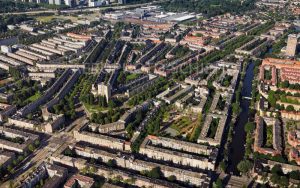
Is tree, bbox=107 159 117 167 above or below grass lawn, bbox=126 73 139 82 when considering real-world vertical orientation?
below

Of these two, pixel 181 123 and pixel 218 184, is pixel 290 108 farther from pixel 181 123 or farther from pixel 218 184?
pixel 218 184

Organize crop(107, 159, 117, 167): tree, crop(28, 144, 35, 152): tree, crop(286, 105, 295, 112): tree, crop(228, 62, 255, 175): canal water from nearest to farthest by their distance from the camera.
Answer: crop(107, 159, 117, 167): tree < crop(228, 62, 255, 175): canal water < crop(28, 144, 35, 152): tree < crop(286, 105, 295, 112): tree

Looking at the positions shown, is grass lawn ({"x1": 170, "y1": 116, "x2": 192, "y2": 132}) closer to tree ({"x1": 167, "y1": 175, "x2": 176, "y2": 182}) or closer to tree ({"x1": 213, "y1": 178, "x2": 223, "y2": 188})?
tree ({"x1": 167, "y1": 175, "x2": 176, "y2": 182})

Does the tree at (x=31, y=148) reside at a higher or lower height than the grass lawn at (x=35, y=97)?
lower

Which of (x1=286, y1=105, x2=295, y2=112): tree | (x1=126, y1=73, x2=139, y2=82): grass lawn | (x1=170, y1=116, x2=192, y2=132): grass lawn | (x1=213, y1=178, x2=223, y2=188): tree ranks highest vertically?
(x1=126, y1=73, x2=139, y2=82): grass lawn

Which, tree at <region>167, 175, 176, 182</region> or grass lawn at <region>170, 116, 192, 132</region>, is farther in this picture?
grass lawn at <region>170, 116, 192, 132</region>

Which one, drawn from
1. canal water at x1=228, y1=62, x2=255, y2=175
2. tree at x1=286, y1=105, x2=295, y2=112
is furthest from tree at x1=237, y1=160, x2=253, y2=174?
tree at x1=286, y1=105, x2=295, y2=112

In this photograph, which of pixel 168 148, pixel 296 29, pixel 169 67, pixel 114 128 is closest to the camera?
pixel 168 148

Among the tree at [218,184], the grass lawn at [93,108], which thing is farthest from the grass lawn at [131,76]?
the tree at [218,184]

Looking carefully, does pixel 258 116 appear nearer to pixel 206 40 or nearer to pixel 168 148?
pixel 168 148

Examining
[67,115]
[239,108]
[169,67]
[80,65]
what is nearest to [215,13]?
[169,67]

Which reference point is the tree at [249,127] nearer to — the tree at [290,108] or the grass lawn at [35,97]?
the tree at [290,108]
